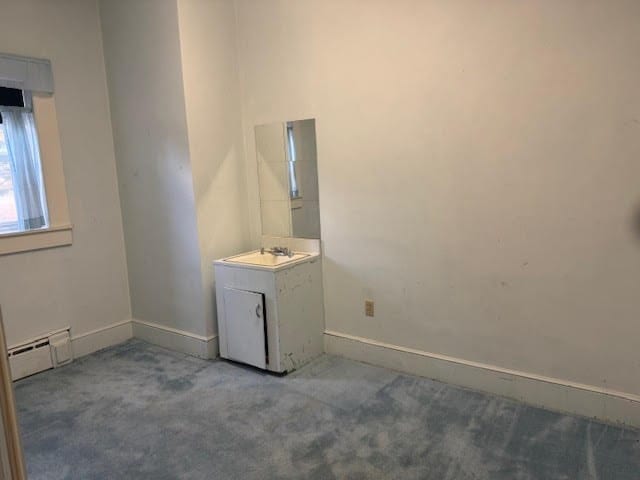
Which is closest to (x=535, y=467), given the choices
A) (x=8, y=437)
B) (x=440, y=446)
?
(x=440, y=446)

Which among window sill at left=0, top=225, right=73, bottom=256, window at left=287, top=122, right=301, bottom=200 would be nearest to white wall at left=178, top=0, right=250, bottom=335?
window at left=287, top=122, right=301, bottom=200

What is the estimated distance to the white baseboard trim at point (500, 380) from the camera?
Answer: 2229mm

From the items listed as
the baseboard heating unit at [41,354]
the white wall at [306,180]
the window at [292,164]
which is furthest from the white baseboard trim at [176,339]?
the window at [292,164]

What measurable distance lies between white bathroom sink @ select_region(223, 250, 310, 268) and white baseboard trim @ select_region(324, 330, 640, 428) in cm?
58

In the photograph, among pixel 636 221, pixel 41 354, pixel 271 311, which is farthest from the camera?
pixel 41 354

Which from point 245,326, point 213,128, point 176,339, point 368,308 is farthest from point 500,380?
point 213,128

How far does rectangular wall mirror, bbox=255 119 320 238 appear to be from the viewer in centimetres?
310

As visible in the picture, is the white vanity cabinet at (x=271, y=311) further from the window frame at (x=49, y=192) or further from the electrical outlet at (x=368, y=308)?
the window frame at (x=49, y=192)

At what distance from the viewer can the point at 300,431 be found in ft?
7.50

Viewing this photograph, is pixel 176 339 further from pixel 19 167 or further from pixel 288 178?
pixel 19 167

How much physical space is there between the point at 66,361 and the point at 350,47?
2841mm

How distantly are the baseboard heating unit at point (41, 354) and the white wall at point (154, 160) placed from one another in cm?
59

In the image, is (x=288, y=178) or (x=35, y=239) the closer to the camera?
(x=35, y=239)

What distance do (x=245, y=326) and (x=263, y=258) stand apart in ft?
1.70
